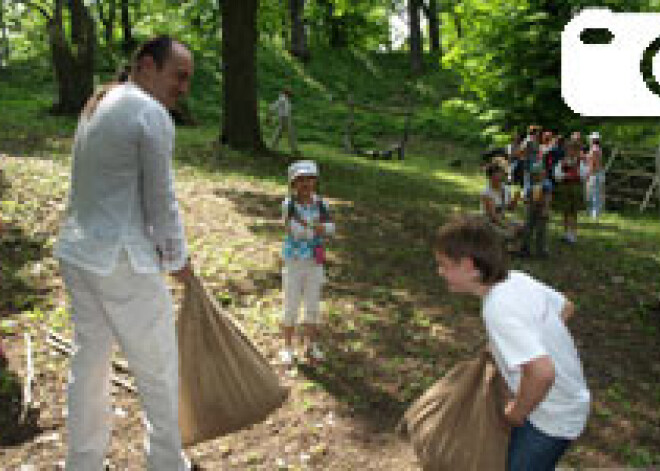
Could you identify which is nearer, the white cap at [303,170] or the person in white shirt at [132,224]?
the person in white shirt at [132,224]

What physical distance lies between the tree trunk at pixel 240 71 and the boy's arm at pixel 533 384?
558 inches

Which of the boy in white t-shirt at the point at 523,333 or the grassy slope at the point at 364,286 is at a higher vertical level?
the boy in white t-shirt at the point at 523,333

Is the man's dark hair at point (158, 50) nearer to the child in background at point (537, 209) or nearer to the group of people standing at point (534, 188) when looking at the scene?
the group of people standing at point (534, 188)

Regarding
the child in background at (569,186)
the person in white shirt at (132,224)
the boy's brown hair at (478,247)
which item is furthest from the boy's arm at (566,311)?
the child in background at (569,186)

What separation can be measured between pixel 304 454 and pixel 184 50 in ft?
9.13

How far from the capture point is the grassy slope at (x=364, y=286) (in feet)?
17.0

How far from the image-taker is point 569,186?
1193 centimetres

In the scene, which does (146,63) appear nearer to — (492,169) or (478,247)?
(478,247)

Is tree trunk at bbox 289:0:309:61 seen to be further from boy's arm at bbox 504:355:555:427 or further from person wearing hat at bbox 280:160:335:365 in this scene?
boy's arm at bbox 504:355:555:427

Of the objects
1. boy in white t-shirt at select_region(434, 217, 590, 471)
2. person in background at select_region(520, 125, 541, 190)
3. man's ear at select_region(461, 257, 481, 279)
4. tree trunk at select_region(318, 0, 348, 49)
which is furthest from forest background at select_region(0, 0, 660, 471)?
tree trunk at select_region(318, 0, 348, 49)

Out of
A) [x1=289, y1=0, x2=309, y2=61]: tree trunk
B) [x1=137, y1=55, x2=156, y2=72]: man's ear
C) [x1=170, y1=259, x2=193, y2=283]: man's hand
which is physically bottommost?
[x1=170, y1=259, x2=193, y2=283]: man's hand

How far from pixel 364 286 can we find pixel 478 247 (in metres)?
5.60

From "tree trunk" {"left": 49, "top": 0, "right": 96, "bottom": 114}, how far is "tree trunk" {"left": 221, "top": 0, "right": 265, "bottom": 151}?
5147 millimetres

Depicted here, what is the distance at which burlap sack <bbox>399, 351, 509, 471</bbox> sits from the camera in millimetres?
2879
